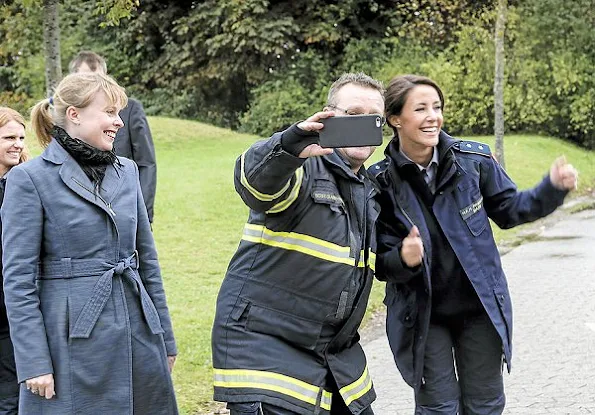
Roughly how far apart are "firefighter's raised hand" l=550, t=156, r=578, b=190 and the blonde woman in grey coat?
5.91 ft

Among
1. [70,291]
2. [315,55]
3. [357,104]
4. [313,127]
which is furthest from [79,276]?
[315,55]

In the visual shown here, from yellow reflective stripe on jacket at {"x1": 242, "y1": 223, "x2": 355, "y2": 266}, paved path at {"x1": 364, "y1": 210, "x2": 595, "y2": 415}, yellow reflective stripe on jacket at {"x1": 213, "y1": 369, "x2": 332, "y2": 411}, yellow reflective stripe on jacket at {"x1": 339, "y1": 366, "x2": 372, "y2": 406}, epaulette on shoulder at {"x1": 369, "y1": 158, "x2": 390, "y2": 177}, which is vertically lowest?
paved path at {"x1": 364, "y1": 210, "x2": 595, "y2": 415}

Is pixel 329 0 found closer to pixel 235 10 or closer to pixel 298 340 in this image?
pixel 235 10

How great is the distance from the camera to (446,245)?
156 inches

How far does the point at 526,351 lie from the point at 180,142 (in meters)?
17.1

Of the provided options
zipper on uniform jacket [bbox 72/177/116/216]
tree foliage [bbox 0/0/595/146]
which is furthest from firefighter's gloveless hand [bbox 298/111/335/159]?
tree foliage [bbox 0/0/595/146]

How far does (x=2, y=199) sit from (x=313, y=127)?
5.75 ft

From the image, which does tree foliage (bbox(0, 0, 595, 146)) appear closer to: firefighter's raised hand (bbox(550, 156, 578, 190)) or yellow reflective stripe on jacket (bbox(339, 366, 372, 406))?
firefighter's raised hand (bbox(550, 156, 578, 190))

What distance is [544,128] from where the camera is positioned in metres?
26.5

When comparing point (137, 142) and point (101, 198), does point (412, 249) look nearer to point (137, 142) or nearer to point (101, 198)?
point (101, 198)

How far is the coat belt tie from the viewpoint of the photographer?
3369 mm

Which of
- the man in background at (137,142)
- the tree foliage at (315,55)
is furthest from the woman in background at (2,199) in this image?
the tree foliage at (315,55)

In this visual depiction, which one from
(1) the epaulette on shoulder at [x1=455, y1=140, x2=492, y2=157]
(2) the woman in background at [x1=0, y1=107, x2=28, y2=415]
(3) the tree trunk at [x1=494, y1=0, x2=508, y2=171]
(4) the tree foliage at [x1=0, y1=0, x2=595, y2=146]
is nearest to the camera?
(2) the woman in background at [x1=0, y1=107, x2=28, y2=415]

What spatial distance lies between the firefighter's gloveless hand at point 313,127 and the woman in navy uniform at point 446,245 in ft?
3.03
